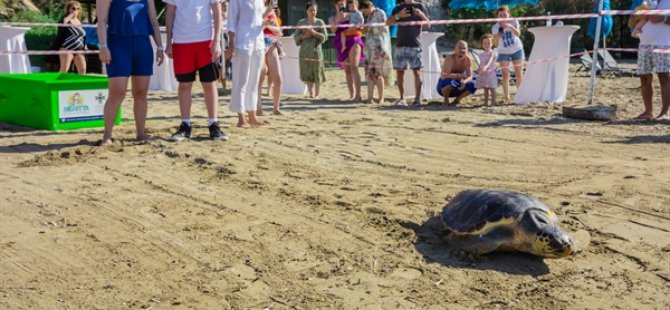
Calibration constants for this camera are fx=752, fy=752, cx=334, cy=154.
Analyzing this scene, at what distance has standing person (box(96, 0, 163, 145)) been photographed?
6812 mm

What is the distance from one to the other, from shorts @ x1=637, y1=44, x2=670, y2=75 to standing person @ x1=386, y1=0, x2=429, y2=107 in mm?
3312

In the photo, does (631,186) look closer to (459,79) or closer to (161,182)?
(161,182)

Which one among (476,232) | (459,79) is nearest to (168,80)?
(459,79)

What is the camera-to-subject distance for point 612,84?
48.5ft

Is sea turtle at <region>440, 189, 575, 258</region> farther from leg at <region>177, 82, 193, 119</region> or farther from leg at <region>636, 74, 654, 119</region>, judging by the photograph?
leg at <region>636, 74, 654, 119</region>

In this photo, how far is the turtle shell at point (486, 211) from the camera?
4.08 m

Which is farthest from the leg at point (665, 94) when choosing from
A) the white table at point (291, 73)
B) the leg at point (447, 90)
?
the white table at point (291, 73)

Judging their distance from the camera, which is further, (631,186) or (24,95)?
(24,95)

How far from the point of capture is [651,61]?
9156 mm

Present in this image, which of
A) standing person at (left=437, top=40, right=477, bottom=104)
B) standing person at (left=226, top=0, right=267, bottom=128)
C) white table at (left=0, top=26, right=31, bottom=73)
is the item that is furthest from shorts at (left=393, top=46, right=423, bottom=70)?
white table at (left=0, top=26, right=31, bottom=73)

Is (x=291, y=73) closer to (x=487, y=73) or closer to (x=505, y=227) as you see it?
(x=487, y=73)

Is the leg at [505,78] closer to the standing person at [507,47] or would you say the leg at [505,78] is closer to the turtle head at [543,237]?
the standing person at [507,47]

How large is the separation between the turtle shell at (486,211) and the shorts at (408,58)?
23.6ft

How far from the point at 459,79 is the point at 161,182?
6.52 meters
